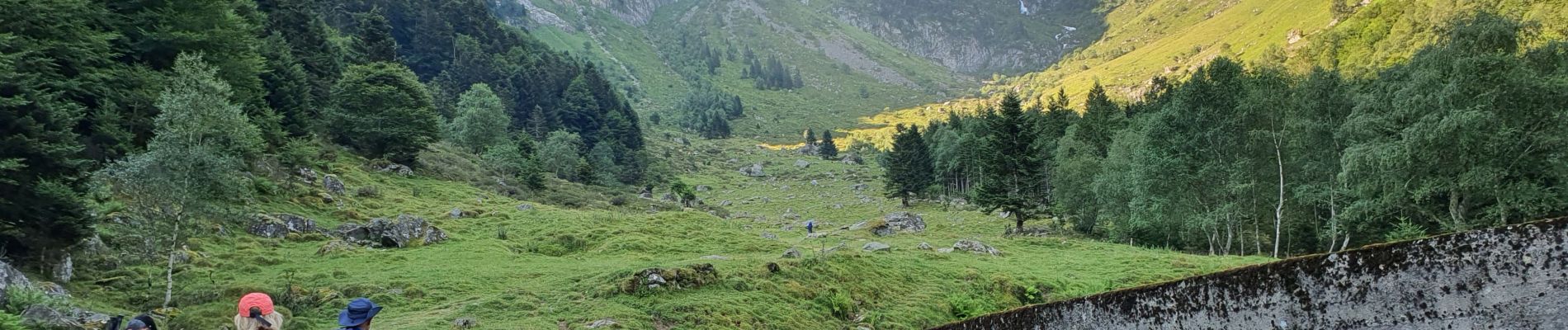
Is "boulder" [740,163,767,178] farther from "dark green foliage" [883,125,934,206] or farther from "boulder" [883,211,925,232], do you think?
"boulder" [883,211,925,232]

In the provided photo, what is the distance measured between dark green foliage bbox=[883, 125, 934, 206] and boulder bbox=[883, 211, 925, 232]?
24255 mm

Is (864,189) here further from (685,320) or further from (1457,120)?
(685,320)

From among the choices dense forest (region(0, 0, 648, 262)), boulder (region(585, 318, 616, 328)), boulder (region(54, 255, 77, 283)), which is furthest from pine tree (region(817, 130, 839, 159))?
boulder (region(54, 255, 77, 283))

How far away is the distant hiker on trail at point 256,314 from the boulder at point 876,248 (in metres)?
23.4

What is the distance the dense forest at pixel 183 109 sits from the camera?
16250 millimetres

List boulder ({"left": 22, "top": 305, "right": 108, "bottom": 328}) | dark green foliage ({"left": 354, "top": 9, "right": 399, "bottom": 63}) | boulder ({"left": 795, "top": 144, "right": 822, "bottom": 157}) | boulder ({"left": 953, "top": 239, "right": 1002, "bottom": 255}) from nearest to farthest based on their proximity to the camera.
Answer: boulder ({"left": 22, "top": 305, "right": 108, "bottom": 328})
boulder ({"left": 953, "top": 239, "right": 1002, "bottom": 255})
dark green foliage ({"left": 354, "top": 9, "right": 399, "bottom": 63})
boulder ({"left": 795, "top": 144, "right": 822, "bottom": 157})

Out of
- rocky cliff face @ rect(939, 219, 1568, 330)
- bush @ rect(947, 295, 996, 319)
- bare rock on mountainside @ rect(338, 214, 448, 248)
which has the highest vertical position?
rocky cliff face @ rect(939, 219, 1568, 330)

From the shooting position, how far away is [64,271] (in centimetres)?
1608

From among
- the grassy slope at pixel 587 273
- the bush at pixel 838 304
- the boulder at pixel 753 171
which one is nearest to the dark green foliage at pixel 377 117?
the grassy slope at pixel 587 273

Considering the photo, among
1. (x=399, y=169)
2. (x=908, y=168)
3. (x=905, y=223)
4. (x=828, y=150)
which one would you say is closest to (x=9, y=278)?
(x=399, y=169)

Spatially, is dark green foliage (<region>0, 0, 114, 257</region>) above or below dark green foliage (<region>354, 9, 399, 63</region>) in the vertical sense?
below

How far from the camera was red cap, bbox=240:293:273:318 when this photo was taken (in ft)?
21.7

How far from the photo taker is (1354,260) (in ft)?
15.1

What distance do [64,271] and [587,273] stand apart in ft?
40.0
